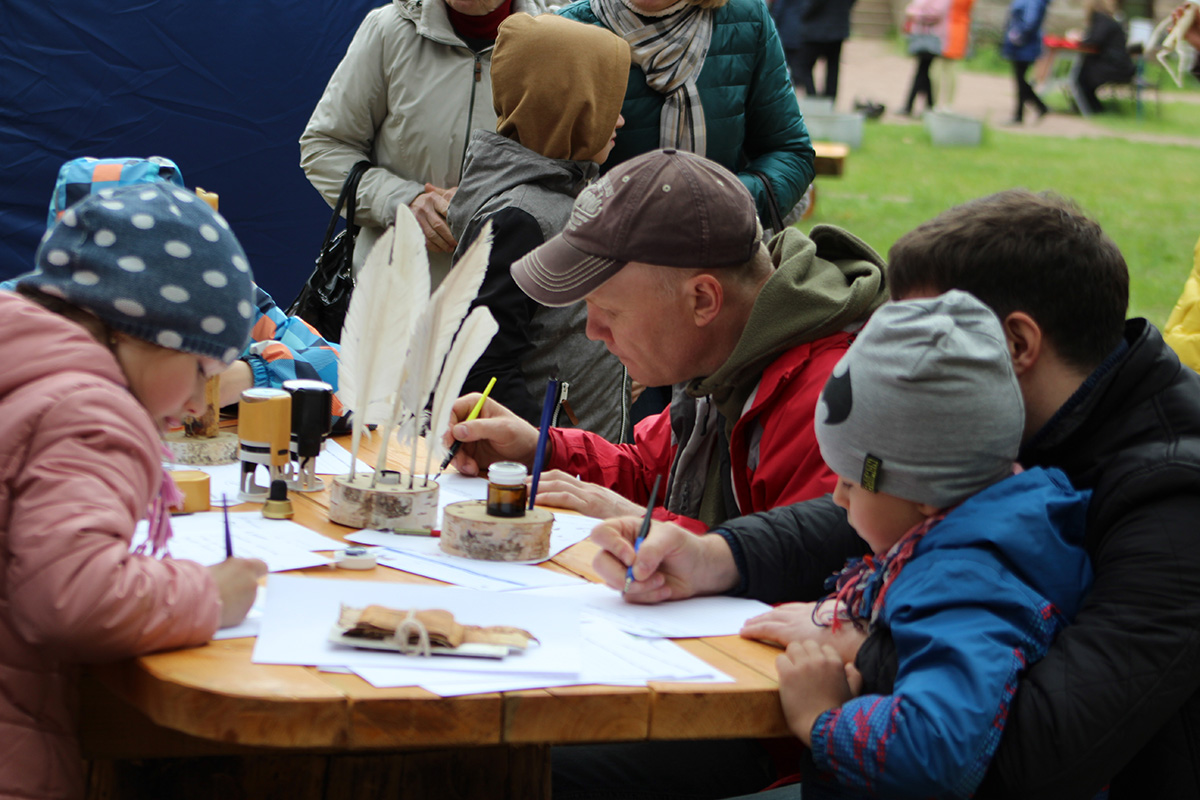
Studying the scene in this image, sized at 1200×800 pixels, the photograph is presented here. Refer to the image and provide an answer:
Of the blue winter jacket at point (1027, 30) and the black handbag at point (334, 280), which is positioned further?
the blue winter jacket at point (1027, 30)

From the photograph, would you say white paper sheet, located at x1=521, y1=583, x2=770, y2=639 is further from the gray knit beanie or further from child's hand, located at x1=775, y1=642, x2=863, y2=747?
the gray knit beanie

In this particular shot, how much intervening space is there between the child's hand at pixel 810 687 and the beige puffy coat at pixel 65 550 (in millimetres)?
710

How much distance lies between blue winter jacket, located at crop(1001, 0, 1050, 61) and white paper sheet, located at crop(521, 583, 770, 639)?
16634mm

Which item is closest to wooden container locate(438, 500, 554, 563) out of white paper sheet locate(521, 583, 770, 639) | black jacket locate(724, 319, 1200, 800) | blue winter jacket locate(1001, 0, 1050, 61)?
white paper sheet locate(521, 583, 770, 639)

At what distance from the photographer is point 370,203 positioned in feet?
12.9

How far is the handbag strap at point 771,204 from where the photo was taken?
3811 mm

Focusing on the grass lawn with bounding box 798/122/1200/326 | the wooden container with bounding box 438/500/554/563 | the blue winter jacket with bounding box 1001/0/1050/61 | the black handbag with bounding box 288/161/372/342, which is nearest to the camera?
the wooden container with bounding box 438/500/554/563

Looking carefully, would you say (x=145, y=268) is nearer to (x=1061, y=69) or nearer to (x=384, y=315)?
(x=384, y=315)

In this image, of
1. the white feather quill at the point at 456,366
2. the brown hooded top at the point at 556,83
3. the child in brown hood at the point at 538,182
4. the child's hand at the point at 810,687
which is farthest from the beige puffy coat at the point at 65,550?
the brown hooded top at the point at 556,83

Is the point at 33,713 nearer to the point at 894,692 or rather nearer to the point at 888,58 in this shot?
the point at 894,692

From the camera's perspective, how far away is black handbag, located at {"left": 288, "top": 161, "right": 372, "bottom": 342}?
3.92 m

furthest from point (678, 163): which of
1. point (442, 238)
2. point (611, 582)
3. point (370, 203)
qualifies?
point (370, 203)

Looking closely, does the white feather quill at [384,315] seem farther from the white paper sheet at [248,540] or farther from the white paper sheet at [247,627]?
the white paper sheet at [247,627]

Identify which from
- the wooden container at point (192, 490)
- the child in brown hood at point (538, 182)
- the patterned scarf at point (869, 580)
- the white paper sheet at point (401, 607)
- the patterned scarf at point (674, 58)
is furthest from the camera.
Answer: the patterned scarf at point (674, 58)
